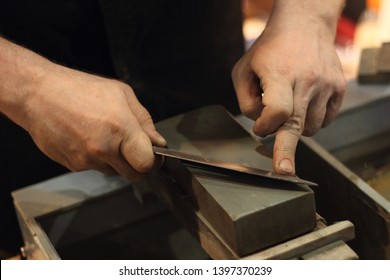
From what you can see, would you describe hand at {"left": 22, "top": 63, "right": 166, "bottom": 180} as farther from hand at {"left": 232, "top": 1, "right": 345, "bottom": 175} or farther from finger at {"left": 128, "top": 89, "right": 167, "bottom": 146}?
hand at {"left": 232, "top": 1, "right": 345, "bottom": 175}

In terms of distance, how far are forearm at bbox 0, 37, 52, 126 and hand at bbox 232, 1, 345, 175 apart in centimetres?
32

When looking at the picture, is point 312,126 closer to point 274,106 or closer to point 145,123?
point 274,106

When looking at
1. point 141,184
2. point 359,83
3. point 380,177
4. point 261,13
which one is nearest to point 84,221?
point 141,184

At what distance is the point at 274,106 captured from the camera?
2.85 feet

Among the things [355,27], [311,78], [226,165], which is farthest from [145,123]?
[355,27]

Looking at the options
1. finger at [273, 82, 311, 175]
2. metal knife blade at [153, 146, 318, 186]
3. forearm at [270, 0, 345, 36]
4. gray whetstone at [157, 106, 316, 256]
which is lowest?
gray whetstone at [157, 106, 316, 256]

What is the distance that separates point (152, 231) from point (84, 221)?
132 mm

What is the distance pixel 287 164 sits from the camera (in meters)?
0.82

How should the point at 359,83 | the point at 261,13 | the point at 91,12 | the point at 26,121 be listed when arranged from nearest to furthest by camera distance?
1. the point at 26,121
2. the point at 91,12
3. the point at 359,83
4. the point at 261,13

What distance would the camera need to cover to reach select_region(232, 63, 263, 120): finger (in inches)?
37.6

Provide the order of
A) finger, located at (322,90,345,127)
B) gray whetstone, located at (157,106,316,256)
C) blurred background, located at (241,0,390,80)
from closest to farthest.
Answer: gray whetstone, located at (157,106,316,256) < finger, located at (322,90,345,127) < blurred background, located at (241,0,390,80)

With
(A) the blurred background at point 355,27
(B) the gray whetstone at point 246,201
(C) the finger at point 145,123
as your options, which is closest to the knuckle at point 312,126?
(B) the gray whetstone at point 246,201

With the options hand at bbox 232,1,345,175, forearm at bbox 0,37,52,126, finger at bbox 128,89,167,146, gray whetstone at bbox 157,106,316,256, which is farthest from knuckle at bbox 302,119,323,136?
forearm at bbox 0,37,52,126
